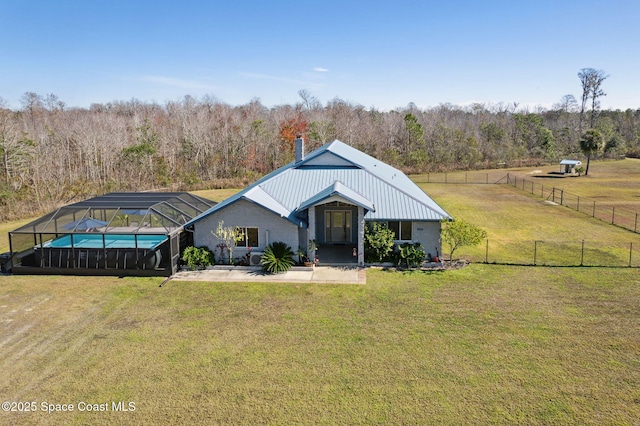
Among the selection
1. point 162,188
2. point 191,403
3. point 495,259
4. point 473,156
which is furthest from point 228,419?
point 473,156

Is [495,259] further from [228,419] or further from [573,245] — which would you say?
[228,419]

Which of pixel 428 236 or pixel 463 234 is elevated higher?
pixel 463 234

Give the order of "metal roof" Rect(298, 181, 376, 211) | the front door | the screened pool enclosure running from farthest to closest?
1. the front door
2. "metal roof" Rect(298, 181, 376, 211)
3. the screened pool enclosure

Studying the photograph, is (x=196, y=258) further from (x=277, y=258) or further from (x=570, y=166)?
(x=570, y=166)

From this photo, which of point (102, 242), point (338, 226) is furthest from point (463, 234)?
point (102, 242)

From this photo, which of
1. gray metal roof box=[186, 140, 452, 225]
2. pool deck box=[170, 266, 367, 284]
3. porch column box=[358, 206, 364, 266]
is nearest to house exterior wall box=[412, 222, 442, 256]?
gray metal roof box=[186, 140, 452, 225]

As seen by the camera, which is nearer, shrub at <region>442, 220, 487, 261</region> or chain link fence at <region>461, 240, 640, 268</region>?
shrub at <region>442, 220, 487, 261</region>

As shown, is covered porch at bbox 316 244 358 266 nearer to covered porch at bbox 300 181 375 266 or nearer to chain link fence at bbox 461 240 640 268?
covered porch at bbox 300 181 375 266
